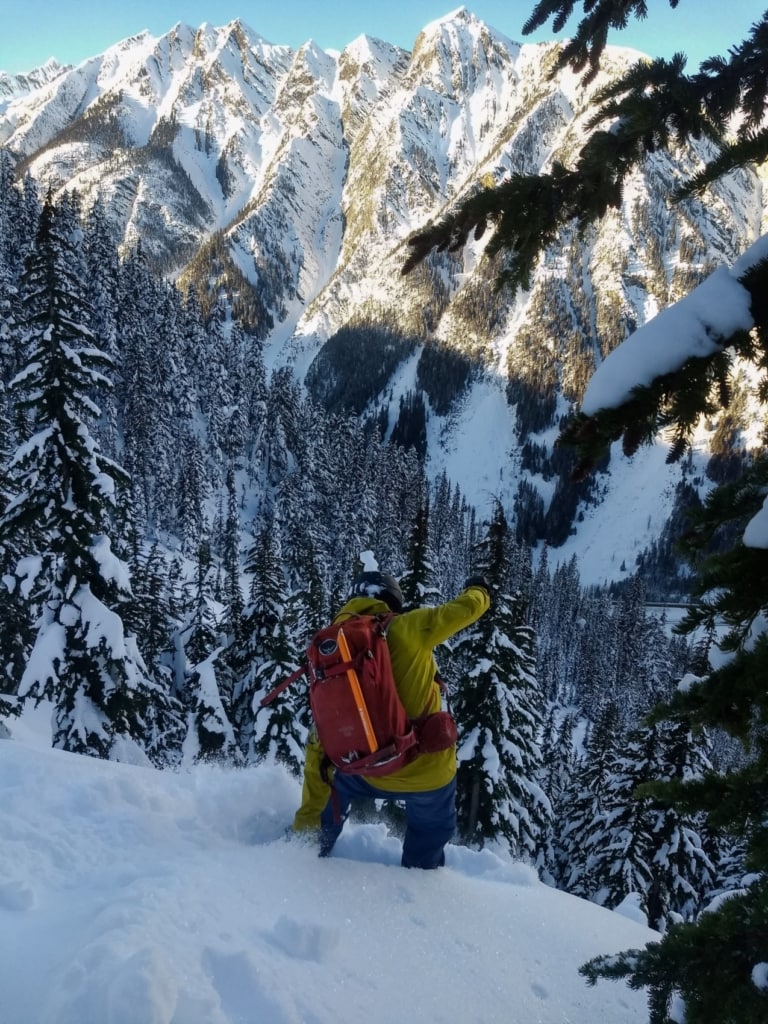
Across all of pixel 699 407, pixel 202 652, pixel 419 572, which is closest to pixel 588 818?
pixel 419 572

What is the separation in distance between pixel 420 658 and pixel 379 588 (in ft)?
2.37

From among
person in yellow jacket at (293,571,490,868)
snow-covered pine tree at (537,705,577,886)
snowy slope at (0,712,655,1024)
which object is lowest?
snow-covered pine tree at (537,705,577,886)

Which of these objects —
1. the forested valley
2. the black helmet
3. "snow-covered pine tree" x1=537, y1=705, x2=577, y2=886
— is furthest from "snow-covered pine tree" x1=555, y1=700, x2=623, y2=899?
the black helmet

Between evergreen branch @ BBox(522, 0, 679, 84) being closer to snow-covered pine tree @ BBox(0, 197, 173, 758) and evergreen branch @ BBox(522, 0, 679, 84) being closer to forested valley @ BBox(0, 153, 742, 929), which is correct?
forested valley @ BBox(0, 153, 742, 929)

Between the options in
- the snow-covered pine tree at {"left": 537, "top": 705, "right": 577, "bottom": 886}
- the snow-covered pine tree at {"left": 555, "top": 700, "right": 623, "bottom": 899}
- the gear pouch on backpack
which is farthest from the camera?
the snow-covered pine tree at {"left": 537, "top": 705, "right": 577, "bottom": 886}

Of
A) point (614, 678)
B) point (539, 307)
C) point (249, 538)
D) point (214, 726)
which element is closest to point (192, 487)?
point (249, 538)

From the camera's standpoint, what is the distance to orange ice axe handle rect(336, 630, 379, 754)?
4344 millimetres

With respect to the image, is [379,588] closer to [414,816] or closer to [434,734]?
[434,734]

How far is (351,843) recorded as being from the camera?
5.26 metres

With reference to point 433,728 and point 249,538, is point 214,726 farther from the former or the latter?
point 249,538

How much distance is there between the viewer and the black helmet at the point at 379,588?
17.0 ft

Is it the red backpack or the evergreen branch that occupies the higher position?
the evergreen branch

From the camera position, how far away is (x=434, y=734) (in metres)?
4.78

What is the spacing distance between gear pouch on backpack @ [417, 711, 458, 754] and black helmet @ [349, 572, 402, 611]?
39.3 inches
